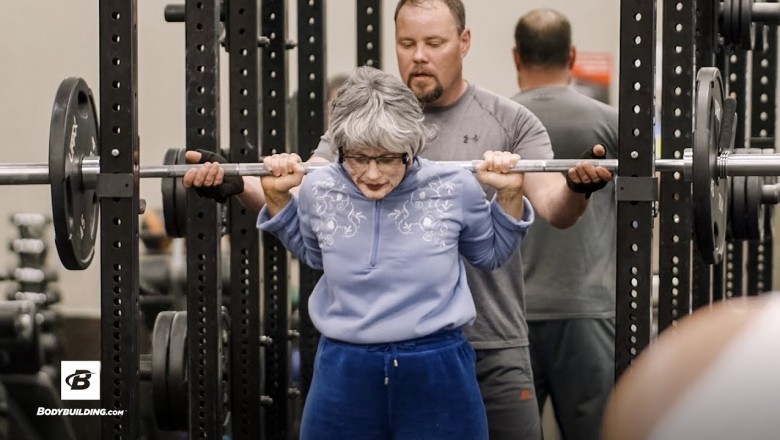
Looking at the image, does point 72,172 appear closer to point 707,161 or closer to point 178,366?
point 178,366

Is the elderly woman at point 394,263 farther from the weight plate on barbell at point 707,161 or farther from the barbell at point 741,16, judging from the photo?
the barbell at point 741,16

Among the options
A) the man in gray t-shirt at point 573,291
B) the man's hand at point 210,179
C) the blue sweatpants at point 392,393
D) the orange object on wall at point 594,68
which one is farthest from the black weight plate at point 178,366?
the orange object on wall at point 594,68

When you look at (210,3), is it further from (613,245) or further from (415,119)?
(613,245)

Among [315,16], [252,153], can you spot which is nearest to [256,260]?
[252,153]

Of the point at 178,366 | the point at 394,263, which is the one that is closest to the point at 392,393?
the point at 394,263

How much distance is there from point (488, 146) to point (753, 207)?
1212 mm

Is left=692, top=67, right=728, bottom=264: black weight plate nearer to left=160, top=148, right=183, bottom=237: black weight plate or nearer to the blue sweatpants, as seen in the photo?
the blue sweatpants

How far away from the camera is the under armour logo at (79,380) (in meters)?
3.67

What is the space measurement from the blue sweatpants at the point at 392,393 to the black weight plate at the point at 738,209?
5.29 feet

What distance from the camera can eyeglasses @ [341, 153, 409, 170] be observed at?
9.77 ft

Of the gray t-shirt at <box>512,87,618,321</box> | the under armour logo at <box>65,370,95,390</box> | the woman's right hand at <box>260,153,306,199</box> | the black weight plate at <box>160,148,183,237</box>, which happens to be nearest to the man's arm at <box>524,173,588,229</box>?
the woman's right hand at <box>260,153,306,199</box>

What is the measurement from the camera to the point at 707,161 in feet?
9.86

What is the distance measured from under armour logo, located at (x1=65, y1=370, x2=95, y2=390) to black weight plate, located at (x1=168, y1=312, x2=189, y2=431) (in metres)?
0.23

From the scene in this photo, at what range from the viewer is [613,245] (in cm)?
449
